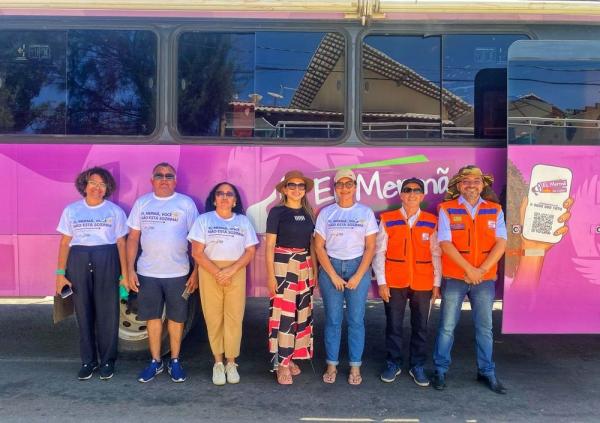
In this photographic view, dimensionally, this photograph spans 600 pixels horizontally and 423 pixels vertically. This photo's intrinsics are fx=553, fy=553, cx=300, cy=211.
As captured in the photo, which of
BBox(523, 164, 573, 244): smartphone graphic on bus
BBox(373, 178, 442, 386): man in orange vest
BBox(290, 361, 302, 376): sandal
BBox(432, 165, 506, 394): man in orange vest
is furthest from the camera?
BBox(290, 361, 302, 376): sandal

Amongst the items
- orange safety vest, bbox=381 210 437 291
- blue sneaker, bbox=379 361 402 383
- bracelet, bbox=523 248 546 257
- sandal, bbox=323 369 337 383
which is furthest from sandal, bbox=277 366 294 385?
bracelet, bbox=523 248 546 257

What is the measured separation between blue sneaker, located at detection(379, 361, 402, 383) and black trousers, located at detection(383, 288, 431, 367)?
133 millimetres

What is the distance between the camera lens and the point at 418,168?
15.0 ft

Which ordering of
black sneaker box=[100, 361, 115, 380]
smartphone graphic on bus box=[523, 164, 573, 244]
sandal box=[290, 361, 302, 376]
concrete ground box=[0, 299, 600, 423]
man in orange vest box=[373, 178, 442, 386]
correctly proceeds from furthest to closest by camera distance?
sandal box=[290, 361, 302, 376] → black sneaker box=[100, 361, 115, 380] → smartphone graphic on bus box=[523, 164, 573, 244] → man in orange vest box=[373, 178, 442, 386] → concrete ground box=[0, 299, 600, 423]

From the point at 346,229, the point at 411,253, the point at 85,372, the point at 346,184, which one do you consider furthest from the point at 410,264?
the point at 85,372

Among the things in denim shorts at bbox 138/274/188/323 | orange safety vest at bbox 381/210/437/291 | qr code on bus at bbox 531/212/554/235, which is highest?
qr code on bus at bbox 531/212/554/235

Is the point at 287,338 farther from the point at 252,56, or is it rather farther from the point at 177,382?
the point at 252,56

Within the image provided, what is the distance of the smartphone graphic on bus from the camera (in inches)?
173

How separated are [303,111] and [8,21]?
2544mm

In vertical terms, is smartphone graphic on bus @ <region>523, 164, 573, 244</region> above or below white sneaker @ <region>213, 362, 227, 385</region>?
above

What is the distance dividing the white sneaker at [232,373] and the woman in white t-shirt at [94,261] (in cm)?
96

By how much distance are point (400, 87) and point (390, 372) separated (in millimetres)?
2314

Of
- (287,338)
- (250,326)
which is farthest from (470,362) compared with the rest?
(250,326)

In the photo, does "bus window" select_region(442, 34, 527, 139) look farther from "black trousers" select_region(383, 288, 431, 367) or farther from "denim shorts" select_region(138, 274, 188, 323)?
"denim shorts" select_region(138, 274, 188, 323)
